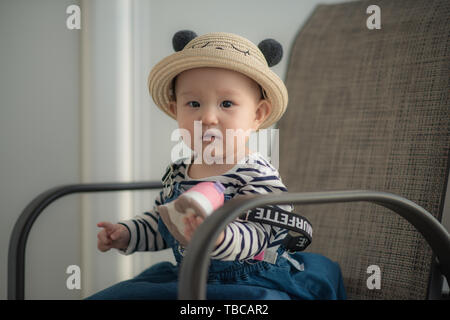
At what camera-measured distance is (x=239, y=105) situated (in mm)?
693

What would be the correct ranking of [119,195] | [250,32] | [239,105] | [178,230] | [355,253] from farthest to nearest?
[250,32]
[119,195]
[355,253]
[239,105]
[178,230]

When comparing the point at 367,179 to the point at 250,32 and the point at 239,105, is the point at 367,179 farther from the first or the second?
the point at 250,32

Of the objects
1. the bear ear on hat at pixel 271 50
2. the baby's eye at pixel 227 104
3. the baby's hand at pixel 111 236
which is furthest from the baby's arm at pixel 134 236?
A: the bear ear on hat at pixel 271 50

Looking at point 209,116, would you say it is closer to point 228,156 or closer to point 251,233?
point 228,156

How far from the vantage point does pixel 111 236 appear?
72 cm

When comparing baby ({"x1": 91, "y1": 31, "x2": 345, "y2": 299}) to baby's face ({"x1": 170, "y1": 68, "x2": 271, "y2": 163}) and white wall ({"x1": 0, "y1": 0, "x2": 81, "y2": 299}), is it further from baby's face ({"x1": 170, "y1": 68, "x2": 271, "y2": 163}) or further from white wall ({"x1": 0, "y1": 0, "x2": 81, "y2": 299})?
white wall ({"x1": 0, "y1": 0, "x2": 81, "y2": 299})

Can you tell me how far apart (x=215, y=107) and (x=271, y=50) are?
0.56 ft

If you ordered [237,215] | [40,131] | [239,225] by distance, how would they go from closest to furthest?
[237,215]
[239,225]
[40,131]

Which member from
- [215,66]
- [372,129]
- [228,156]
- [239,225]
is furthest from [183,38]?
[372,129]

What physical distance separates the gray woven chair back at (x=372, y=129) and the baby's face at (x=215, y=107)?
36 cm

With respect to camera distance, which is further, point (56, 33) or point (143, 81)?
point (143, 81)

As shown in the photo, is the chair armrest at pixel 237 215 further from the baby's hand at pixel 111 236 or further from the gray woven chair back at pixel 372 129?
the baby's hand at pixel 111 236

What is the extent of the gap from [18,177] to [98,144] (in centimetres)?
21
